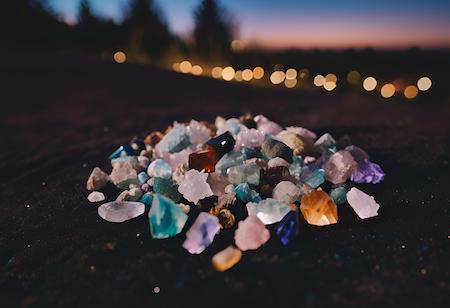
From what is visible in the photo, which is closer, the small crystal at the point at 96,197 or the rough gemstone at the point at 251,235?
the rough gemstone at the point at 251,235

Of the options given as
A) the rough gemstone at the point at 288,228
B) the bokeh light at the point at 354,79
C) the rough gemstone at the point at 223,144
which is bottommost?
the bokeh light at the point at 354,79

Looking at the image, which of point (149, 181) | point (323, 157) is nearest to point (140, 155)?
point (149, 181)

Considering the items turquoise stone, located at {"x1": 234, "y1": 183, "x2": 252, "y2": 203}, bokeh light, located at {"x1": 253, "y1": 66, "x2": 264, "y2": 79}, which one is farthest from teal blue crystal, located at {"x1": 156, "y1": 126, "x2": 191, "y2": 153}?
bokeh light, located at {"x1": 253, "y1": 66, "x2": 264, "y2": 79}

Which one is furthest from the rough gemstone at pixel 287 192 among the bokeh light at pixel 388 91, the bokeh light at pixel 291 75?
the bokeh light at pixel 291 75

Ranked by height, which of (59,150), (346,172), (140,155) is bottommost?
(59,150)

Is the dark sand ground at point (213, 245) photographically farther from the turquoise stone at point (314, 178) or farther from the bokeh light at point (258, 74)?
the bokeh light at point (258, 74)

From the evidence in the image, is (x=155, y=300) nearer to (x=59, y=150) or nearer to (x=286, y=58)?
(x=59, y=150)

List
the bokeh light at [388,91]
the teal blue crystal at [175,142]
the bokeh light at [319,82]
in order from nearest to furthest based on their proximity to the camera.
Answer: the teal blue crystal at [175,142]
the bokeh light at [388,91]
the bokeh light at [319,82]

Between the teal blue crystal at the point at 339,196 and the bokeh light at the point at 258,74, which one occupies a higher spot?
the teal blue crystal at the point at 339,196
